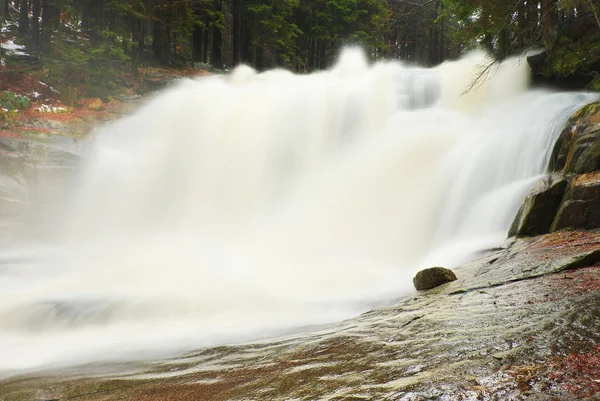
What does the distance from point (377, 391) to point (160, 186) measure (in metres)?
13.2

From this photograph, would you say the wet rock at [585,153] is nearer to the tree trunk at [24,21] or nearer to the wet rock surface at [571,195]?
the wet rock surface at [571,195]

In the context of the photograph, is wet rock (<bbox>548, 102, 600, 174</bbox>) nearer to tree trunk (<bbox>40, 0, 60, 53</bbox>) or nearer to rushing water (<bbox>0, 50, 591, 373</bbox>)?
→ rushing water (<bbox>0, 50, 591, 373</bbox>)

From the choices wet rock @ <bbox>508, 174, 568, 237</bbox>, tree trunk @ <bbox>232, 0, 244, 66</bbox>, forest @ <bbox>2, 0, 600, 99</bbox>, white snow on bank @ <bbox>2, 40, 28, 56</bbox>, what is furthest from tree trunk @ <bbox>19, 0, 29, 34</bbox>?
wet rock @ <bbox>508, 174, 568, 237</bbox>

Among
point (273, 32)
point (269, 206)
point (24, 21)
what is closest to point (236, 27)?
point (273, 32)

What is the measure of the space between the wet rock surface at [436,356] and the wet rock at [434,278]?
0.73 ft

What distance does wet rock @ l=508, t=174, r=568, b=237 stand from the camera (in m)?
5.63

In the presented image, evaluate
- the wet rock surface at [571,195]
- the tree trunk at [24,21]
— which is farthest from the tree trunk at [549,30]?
the tree trunk at [24,21]

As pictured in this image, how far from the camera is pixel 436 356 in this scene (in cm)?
240

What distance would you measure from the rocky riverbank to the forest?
5991 millimetres

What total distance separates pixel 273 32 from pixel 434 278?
2334 centimetres

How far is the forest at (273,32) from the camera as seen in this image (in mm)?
11805

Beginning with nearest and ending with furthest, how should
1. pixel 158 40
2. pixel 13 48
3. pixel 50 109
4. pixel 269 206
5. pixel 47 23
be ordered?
1. pixel 269 206
2. pixel 50 109
3. pixel 13 48
4. pixel 47 23
5. pixel 158 40

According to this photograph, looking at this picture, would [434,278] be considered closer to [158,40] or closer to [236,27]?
[158,40]

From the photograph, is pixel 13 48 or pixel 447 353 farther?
pixel 13 48
